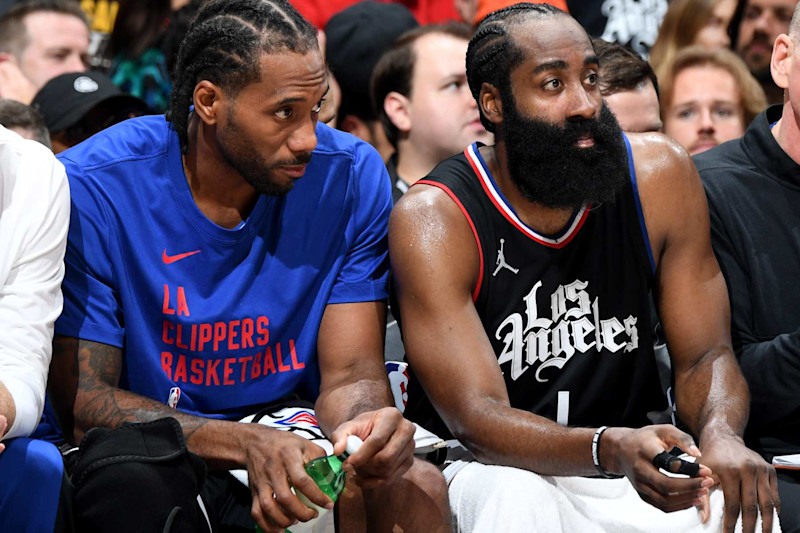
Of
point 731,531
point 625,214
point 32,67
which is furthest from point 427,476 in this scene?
point 32,67

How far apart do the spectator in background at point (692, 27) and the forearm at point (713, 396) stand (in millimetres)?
2493

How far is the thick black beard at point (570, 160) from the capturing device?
9.67 ft

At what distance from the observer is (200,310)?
294 cm

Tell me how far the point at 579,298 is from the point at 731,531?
2.34 feet

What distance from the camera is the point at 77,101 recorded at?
13.9 feet

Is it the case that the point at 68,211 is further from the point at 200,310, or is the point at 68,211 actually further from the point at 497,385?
the point at 497,385

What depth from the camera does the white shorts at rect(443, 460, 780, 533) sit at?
250 cm

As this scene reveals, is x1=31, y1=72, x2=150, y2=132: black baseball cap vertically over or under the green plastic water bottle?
over

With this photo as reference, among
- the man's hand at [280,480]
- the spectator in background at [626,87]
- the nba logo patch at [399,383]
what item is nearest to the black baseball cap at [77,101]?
the nba logo patch at [399,383]

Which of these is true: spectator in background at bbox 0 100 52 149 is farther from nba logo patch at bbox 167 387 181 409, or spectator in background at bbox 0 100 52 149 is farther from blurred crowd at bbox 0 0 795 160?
nba logo patch at bbox 167 387 181 409

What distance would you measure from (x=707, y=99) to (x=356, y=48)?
4.99 ft

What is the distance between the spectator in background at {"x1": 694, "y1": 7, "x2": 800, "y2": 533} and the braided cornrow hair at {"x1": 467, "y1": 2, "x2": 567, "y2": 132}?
70cm

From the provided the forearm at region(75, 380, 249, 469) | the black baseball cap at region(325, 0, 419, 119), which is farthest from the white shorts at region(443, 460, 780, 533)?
the black baseball cap at region(325, 0, 419, 119)

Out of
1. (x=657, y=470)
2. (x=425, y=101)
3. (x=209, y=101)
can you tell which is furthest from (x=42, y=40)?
(x=657, y=470)
